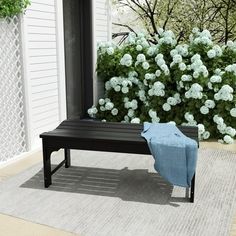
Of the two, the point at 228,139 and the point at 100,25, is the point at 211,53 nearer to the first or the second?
the point at 228,139

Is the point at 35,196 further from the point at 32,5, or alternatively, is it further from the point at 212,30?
the point at 212,30

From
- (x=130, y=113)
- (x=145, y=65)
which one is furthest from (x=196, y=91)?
(x=130, y=113)

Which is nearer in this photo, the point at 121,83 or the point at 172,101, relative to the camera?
the point at 172,101

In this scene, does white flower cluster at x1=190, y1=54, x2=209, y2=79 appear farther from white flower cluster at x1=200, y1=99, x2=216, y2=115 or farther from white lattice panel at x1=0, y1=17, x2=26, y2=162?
white lattice panel at x1=0, y1=17, x2=26, y2=162

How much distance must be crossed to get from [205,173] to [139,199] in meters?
0.98

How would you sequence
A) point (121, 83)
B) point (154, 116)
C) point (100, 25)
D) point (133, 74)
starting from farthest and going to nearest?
point (100, 25)
point (121, 83)
point (133, 74)
point (154, 116)

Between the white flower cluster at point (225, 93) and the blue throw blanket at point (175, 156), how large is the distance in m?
1.93

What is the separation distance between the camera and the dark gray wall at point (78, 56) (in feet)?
19.3

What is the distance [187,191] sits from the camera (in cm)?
344

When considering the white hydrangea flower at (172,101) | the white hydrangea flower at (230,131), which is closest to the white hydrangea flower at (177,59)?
the white hydrangea flower at (172,101)

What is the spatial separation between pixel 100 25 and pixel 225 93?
274 cm

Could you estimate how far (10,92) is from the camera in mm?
4344

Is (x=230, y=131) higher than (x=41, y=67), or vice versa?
(x=41, y=67)

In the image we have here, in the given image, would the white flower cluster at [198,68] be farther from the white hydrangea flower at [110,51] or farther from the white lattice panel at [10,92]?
the white lattice panel at [10,92]
